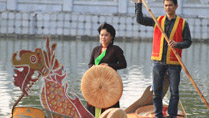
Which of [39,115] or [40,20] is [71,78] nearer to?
[39,115]

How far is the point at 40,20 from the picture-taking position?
24.2 meters

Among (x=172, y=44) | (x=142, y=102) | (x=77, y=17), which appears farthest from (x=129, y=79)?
(x=77, y=17)

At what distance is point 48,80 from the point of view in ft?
15.7

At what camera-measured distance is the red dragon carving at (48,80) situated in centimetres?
473

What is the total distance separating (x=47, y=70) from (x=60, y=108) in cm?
39

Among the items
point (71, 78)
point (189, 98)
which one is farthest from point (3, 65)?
point (189, 98)

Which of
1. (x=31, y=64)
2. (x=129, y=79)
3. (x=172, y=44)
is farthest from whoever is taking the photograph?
(x=129, y=79)

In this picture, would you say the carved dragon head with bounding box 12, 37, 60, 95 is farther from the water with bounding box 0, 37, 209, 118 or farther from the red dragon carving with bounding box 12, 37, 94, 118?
the water with bounding box 0, 37, 209, 118

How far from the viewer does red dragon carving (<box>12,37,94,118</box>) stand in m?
4.73

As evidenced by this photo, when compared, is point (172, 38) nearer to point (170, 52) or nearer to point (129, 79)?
point (170, 52)

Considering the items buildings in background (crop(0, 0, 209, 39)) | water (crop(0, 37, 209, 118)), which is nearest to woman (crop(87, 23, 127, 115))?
water (crop(0, 37, 209, 118))

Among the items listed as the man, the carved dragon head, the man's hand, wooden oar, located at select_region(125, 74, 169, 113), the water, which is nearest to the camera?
the carved dragon head

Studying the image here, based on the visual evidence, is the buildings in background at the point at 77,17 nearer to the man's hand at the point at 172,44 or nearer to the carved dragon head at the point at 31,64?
the man's hand at the point at 172,44

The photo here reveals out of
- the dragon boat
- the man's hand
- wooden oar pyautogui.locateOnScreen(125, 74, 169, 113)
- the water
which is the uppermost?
the man's hand
